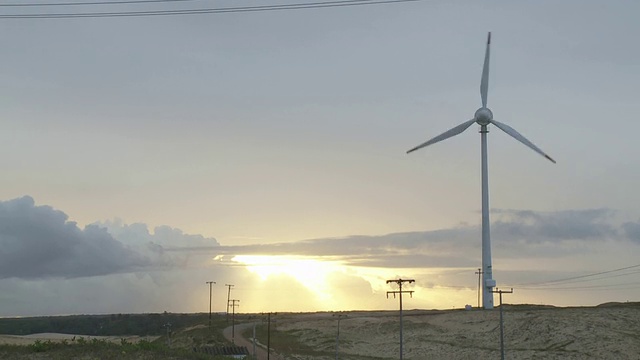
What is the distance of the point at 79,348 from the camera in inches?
2480

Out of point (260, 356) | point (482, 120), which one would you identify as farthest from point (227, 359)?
point (482, 120)

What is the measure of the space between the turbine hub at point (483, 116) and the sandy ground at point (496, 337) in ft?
120

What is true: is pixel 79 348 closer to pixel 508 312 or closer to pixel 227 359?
pixel 227 359

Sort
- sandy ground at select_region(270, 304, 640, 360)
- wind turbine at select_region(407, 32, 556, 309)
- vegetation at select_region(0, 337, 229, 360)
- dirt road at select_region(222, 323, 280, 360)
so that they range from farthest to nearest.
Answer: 1. wind turbine at select_region(407, 32, 556, 309)
2. dirt road at select_region(222, 323, 280, 360)
3. sandy ground at select_region(270, 304, 640, 360)
4. vegetation at select_region(0, 337, 229, 360)

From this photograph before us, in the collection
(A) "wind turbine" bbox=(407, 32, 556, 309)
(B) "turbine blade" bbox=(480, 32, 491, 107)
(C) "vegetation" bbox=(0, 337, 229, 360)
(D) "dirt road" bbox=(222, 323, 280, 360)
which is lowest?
(D) "dirt road" bbox=(222, 323, 280, 360)

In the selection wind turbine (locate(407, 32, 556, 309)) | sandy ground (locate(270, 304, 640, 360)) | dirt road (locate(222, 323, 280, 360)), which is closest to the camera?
sandy ground (locate(270, 304, 640, 360))

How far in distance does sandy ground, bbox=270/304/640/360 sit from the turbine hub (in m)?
36.6

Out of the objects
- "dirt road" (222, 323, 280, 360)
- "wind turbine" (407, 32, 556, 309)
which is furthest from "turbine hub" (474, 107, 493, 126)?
"dirt road" (222, 323, 280, 360)

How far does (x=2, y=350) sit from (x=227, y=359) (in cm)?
1901

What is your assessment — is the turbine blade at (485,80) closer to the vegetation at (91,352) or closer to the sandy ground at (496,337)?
the sandy ground at (496,337)

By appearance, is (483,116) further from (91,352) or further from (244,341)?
(91,352)

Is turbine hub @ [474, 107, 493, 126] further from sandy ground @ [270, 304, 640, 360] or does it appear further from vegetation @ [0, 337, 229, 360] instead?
vegetation @ [0, 337, 229, 360]

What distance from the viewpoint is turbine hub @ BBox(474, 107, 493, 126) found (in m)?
135

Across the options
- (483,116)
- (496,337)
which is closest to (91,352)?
(496,337)
